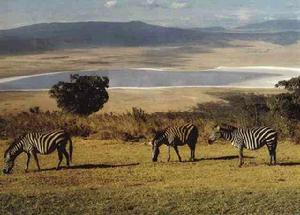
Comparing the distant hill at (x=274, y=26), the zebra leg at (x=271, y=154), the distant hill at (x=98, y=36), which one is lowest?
the zebra leg at (x=271, y=154)

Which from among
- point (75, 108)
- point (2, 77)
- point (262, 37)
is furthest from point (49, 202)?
point (262, 37)

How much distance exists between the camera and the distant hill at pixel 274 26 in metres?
→ 154

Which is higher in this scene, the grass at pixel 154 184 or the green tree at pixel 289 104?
the green tree at pixel 289 104

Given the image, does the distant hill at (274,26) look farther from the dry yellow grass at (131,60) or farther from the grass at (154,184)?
the grass at (154,184)

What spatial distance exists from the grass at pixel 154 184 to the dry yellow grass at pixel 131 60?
53.0m

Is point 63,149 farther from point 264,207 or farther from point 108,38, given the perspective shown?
point 108,38

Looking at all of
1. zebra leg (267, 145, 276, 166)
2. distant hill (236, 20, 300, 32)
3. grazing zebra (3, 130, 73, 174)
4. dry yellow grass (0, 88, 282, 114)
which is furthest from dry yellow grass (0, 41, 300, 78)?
zebra leg (267, 145, 276, 166)

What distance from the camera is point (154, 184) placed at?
15.4m

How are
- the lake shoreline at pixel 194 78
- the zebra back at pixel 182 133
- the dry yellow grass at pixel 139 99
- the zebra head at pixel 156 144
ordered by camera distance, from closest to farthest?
the zebra head at pixel 156 144 < the zebra back at pixel 182 133 < the dry yellow grass at pixel 139 99 < the lake shoreline at pixel 194 78

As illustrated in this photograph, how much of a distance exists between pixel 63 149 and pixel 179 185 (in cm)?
473

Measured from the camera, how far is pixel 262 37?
166750 millimetres

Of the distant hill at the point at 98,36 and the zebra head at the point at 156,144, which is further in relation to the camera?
the distant hill at the point at 98,36

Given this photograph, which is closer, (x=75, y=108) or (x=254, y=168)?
(x=254, y=168)

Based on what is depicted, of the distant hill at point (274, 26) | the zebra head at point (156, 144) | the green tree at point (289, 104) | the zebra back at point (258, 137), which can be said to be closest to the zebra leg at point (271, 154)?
the zebra back at point (258, 137)
